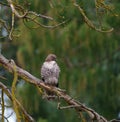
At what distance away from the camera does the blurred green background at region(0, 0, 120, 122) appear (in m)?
10.0

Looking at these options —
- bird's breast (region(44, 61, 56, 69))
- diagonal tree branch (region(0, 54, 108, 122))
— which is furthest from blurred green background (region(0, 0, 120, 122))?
diagonal tree branch (region(0, 54, 108, 122))

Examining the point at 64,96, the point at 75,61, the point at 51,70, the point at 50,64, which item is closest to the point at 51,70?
the point at 51,70

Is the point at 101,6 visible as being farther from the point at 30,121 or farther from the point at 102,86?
the point at 102,86

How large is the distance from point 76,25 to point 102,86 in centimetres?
142

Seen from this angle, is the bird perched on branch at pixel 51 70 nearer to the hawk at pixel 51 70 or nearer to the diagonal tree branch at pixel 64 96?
the hawk at pixel 51 70

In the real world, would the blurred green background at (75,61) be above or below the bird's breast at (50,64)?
below

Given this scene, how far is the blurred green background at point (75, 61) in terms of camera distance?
10.0 m

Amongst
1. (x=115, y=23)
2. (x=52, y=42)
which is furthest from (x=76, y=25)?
(x=115, y=23)

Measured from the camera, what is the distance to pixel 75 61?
1135 centimetres

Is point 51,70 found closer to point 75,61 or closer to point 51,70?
point 51,70

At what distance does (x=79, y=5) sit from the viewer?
5.03m

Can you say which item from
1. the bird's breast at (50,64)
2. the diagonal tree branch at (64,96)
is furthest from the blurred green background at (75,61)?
the diagonal tree branch at (64,96)

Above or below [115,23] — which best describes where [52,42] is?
below

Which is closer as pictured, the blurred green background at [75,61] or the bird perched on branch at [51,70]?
the bird perched on branch at [51,70]
